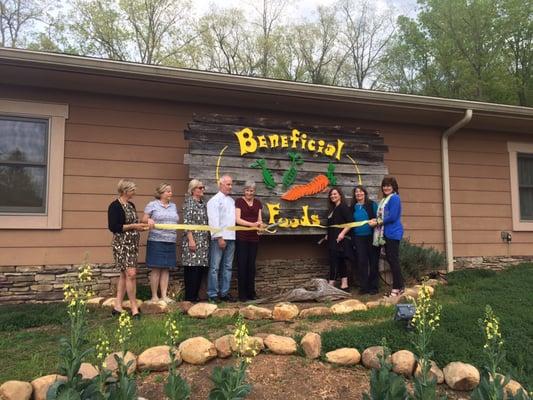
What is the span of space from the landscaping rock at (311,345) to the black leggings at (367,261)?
8.55 feet

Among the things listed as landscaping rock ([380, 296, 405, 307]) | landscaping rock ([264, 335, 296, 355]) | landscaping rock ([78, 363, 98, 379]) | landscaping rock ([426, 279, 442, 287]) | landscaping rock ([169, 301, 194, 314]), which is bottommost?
landscaping rock ([78, 363, 98, 379])

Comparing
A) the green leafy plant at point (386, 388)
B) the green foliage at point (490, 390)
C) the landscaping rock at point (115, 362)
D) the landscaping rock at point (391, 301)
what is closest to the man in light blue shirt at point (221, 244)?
the landscaping rock at point (391, 301)

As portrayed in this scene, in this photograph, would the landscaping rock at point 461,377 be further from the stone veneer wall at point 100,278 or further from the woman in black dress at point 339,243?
the stone veneer wall at point 100,278

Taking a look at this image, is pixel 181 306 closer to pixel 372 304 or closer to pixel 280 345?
pixel 280 345

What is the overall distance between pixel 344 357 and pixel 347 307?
54.7 inches

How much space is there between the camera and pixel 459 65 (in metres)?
23.1

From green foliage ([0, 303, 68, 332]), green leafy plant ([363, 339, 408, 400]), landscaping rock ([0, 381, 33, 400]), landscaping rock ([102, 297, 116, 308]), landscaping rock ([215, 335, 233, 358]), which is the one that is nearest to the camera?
green leafy plant ([363, 339, 408, 400])

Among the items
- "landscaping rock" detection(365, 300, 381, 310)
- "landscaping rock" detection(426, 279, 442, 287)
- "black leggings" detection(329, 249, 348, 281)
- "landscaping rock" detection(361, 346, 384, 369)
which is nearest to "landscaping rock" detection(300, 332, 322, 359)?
"landscaping rock" detection(361, 346, 384, 369)

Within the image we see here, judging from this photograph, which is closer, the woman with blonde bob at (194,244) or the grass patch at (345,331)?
the grass patch at (345,331)

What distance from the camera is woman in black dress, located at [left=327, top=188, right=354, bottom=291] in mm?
6824

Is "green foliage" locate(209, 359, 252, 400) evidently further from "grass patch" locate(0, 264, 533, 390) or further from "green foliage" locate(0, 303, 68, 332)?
"green foliage" locate(0, 303, 68, 332)

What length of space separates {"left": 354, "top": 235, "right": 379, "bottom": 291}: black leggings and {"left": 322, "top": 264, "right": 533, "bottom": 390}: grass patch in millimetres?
884

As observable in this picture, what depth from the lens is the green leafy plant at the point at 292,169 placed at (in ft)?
23.2

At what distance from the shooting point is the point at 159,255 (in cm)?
578
